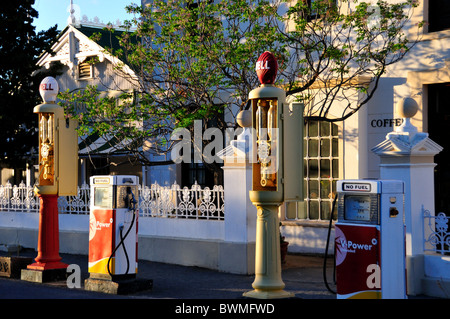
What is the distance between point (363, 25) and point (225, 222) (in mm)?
4249

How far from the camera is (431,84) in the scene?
12.5m

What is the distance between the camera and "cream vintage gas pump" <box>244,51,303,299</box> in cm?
798

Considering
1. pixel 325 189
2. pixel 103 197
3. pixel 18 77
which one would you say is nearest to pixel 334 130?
pixel 325 189

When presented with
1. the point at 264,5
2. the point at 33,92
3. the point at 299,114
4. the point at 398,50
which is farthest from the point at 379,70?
the point at 33,92

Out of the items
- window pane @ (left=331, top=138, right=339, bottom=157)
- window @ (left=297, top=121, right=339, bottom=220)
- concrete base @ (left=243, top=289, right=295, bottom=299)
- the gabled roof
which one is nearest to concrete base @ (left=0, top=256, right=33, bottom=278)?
concrete base @ (left=243, top=289, right=295, bottom=299)

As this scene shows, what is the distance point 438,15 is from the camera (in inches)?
490

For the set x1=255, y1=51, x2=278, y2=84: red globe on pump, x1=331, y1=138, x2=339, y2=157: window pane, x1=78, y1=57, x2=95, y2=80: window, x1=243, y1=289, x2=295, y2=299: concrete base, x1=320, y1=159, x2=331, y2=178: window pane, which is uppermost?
x1=78, y1=57, x2=95, y2=80: window

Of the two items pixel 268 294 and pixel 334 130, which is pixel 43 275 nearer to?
pixel 268 294

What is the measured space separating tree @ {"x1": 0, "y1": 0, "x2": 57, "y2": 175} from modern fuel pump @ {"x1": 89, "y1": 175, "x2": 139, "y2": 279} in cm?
1025

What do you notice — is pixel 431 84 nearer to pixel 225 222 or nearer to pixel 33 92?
pixel 225 222

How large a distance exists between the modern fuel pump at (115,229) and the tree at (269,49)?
3455mm

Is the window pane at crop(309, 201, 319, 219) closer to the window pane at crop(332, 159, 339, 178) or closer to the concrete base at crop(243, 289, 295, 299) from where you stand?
the window pane at crop(332, 159, 339, 178)

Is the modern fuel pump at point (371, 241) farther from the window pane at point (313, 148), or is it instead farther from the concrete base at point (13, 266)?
the window pane at point (313, 148)

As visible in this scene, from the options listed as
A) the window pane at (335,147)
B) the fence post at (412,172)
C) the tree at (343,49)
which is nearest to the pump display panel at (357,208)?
the fence post at (412,172)
